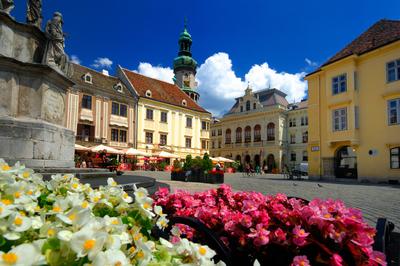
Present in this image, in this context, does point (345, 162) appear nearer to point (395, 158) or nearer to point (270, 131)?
point (395, 158)

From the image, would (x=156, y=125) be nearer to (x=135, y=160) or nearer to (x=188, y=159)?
(x=135, y=160)

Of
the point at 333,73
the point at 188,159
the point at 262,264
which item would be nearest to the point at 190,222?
A: the point at 262,264

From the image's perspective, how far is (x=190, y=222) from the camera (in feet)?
4.89

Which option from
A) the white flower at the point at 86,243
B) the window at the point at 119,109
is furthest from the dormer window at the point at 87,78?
the white flower at the point at 86,243

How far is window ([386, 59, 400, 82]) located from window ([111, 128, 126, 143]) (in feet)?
96.0

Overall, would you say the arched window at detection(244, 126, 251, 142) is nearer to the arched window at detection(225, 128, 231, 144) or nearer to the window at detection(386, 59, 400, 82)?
the arched window at detection(225, 128, 231, 144)

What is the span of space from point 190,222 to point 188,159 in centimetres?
1680

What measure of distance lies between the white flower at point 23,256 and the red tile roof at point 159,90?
1550 inches

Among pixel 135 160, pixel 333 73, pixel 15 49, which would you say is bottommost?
pixel 135 160

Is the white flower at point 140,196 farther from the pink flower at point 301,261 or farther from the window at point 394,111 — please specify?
the window at point 394,111

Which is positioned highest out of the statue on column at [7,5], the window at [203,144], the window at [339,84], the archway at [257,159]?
the window at [339,84]

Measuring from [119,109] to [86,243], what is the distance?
3744cm

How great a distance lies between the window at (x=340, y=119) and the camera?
21.7 meters

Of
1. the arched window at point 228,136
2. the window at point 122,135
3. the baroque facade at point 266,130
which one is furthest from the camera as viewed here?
the arched window at point 228,136
